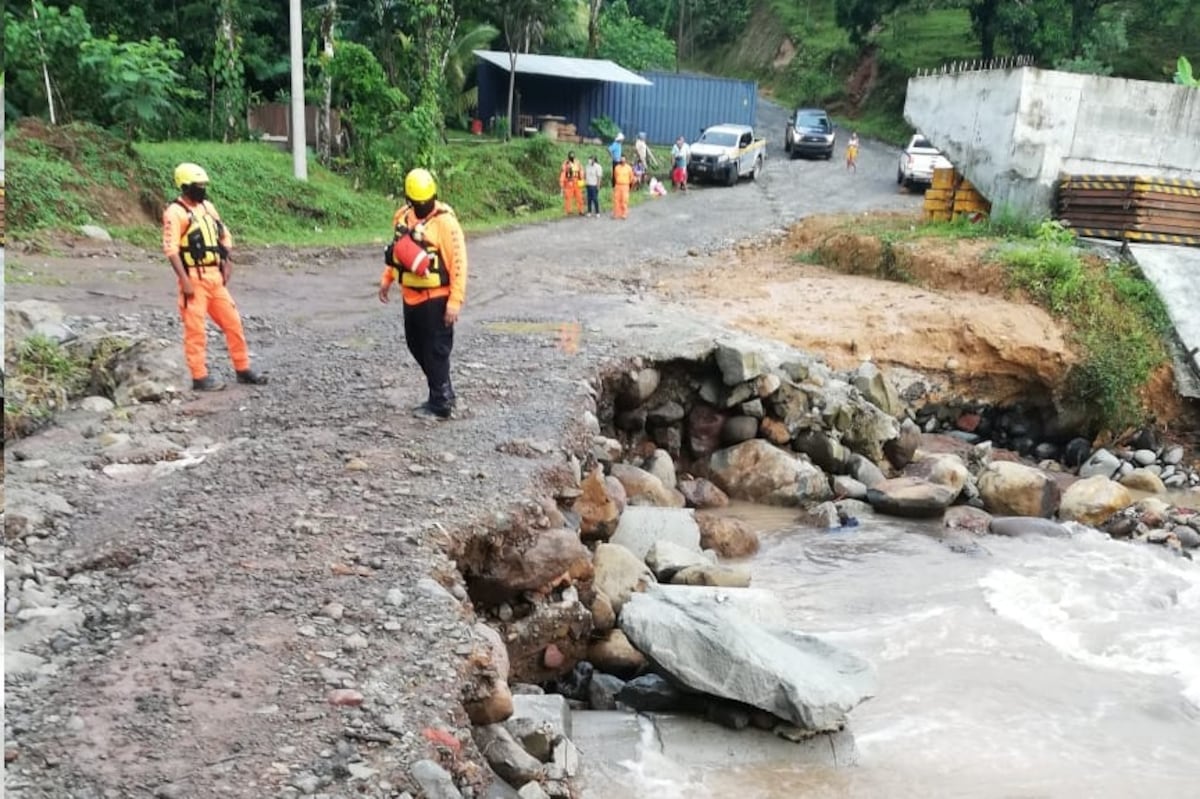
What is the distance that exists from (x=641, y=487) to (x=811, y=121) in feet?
79.6

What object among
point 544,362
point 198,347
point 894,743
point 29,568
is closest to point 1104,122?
point 544,362

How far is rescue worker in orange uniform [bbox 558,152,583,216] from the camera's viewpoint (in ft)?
68.3

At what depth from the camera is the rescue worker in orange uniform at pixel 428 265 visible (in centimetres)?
648

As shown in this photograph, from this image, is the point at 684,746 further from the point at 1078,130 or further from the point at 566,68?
the point at 566,68

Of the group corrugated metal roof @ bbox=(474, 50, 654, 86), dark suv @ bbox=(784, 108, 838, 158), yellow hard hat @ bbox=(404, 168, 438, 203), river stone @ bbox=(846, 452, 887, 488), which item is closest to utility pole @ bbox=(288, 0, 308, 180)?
yellow hard hat @ bbox=(404, 168, 438, 203)

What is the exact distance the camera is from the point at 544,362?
912cm

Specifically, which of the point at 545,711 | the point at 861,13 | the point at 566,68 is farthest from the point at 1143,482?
the point at 861,13

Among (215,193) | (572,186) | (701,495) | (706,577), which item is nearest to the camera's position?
(706,577)

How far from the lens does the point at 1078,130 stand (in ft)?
50.8

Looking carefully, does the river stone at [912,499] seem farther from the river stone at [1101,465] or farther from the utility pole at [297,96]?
the utility pole at [297,96]

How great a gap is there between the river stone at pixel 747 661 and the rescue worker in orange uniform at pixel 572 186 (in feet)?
52.8

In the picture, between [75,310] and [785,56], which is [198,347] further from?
[785,56]

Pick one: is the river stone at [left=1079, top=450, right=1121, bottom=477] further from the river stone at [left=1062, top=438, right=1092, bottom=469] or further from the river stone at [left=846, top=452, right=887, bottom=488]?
the river stone at [left=846, top=452, right=887, bottom=488]

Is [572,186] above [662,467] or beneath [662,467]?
above
